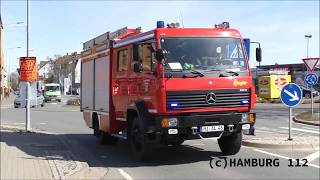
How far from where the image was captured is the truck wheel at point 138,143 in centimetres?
1170

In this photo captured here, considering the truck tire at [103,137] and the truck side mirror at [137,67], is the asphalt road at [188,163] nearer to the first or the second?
the truck tire at [103,137]

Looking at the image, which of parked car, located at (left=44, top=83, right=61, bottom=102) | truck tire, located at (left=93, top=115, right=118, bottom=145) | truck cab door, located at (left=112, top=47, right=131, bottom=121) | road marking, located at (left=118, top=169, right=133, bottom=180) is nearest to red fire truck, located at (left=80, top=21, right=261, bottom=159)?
truck cab door, located at (left=112, top=47, right=131, bottom=121)

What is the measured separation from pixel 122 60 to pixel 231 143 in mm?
3412

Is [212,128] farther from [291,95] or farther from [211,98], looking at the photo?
[291,95]

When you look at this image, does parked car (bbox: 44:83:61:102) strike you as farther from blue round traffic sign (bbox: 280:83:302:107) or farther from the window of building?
the window of building

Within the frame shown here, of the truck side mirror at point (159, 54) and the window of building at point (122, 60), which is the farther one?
the window of building at point (122, 60)

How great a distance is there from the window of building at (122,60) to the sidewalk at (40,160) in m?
2.45

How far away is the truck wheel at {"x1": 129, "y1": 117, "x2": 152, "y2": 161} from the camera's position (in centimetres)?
1170

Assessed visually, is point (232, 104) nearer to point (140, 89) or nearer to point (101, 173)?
point (140, 89)

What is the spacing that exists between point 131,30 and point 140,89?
253 centimetres

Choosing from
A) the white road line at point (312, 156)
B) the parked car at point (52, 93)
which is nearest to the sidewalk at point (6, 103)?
the parked car at point (52, 93)

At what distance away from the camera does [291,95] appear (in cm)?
1521

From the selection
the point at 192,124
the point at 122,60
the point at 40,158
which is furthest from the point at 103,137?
the point at 192,124

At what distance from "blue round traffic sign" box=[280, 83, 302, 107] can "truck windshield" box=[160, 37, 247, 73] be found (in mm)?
3952
